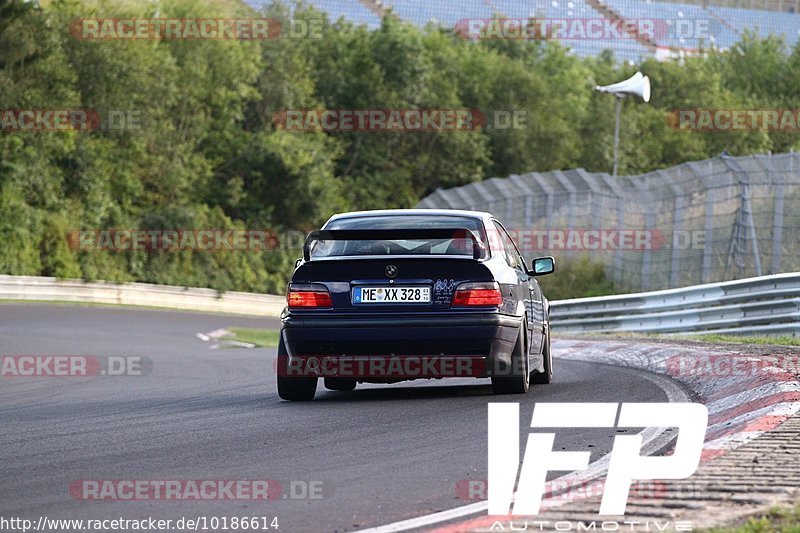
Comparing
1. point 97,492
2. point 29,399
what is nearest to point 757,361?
point 29,399

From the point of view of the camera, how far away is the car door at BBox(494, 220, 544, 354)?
11703 mm

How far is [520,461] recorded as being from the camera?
7.12 metres

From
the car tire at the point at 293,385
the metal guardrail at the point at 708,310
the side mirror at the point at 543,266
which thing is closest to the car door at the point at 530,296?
the side mirror at the point at 543,266

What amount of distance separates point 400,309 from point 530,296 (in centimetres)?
186

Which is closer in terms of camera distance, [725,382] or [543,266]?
[725,382]

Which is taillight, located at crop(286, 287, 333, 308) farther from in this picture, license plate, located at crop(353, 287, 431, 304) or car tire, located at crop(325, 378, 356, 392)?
car tire, located at crop(325, 378, 356, 392)

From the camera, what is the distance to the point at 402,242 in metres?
10.9

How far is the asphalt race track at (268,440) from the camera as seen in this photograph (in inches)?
233
